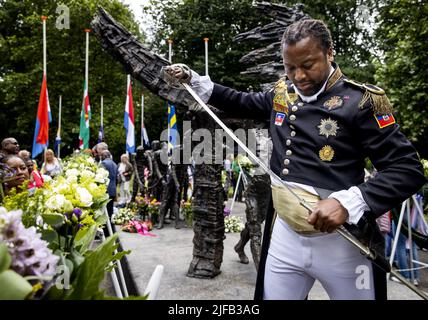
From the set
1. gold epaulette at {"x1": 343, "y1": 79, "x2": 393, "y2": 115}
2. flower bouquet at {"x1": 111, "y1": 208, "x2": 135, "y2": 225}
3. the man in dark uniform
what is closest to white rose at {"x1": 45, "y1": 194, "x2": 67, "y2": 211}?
the man in dark uniform

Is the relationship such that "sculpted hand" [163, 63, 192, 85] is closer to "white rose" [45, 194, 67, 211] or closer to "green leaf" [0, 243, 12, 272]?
"white rose" [45, 194, 67, 211]

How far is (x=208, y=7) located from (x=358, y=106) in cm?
1903

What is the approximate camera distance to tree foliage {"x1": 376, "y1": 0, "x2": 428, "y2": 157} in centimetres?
1318

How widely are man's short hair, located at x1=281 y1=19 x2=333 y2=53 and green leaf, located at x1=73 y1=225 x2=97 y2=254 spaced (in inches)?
50.2

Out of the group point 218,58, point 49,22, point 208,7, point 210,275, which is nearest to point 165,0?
point 208,7

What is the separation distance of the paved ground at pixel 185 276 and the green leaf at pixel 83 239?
277 centimetres

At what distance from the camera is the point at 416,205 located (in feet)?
16.6

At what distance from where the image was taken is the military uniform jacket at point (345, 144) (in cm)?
167

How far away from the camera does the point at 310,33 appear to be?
1.79m

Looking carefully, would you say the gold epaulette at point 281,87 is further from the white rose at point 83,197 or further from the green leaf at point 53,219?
the green leaf at point 53,219

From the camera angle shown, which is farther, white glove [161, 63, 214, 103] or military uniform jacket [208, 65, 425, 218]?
white glove [161, 63, 214, 103]
